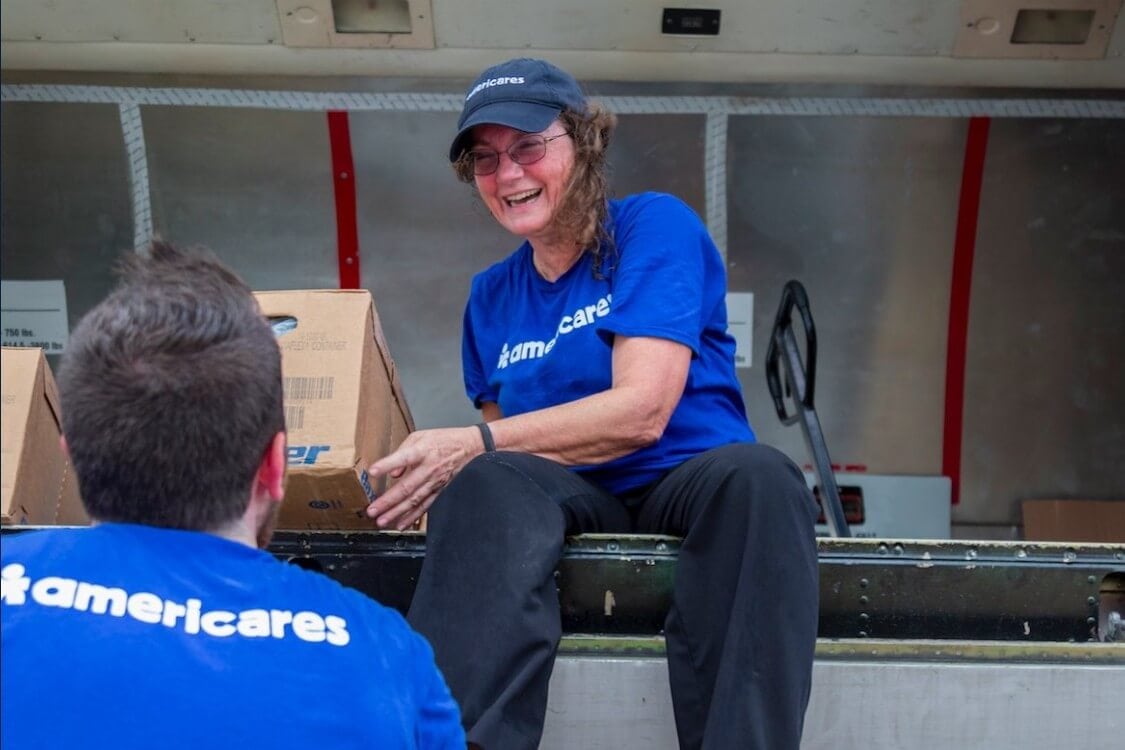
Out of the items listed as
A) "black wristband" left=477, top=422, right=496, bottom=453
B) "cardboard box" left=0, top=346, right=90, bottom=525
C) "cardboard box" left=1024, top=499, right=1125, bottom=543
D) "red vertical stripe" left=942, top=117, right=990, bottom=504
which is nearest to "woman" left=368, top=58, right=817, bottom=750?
"black wristband" left=477, top=422, right=496, bottom=453

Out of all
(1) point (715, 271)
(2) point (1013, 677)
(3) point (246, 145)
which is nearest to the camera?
(2) point (1013, 677)

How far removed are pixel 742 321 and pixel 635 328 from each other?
66.8 inches

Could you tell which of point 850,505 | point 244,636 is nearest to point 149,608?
point 244,636

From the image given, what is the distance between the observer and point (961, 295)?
4004mm

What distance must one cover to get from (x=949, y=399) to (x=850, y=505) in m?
0.41

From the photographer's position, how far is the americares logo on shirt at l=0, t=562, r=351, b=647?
46.1 inches

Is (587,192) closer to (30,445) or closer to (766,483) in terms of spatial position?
(766,483)

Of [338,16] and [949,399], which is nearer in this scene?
[338,16]

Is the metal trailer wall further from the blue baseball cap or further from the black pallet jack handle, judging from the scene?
the blue baseball cap

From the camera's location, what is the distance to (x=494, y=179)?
8.51ft

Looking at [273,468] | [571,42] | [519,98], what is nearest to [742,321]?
[571,42]

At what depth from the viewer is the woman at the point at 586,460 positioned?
203cm

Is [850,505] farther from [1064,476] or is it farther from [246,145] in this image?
[246,145]

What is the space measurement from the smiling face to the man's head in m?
1.30
